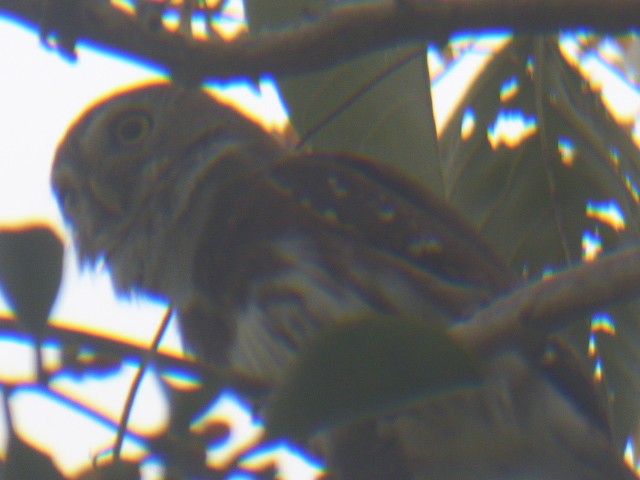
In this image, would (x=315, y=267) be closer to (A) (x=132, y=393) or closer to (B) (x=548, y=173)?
(B) (x=548, y=173)

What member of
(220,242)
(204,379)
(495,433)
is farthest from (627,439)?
(204,379)

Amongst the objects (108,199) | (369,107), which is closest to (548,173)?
(369,107)

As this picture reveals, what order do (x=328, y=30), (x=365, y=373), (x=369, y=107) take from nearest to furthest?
(x=365, y=373) → (x=328, y=30) → (x=369, y=107)

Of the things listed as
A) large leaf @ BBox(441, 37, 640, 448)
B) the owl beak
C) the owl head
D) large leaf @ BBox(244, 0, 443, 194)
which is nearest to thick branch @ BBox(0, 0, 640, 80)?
large leaf @ BBox(244, 0, 443, 194)

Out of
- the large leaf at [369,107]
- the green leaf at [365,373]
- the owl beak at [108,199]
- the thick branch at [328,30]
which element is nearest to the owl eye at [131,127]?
the owl beak at [108,199]

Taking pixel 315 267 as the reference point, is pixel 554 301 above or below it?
below

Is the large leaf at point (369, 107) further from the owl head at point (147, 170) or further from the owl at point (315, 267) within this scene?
the owl head at point (147, 170)

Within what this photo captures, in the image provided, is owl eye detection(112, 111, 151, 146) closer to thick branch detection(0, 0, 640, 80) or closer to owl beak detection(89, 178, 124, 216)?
owl beak detection(89, 178, 124, 216)
